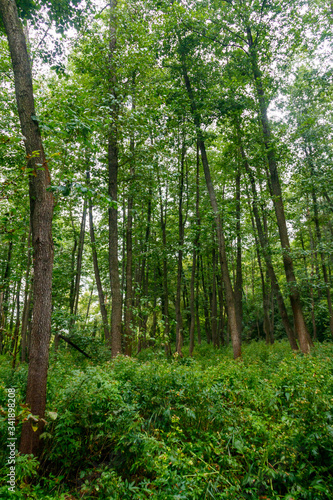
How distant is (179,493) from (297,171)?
14151 mm

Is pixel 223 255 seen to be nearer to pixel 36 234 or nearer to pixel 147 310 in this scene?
pixel 147 310

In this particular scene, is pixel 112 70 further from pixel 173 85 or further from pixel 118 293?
pixel 118 293

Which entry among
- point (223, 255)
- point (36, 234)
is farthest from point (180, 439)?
point (223, 255)

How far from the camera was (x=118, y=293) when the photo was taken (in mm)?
8422

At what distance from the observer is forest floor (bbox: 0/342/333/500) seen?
276 cm

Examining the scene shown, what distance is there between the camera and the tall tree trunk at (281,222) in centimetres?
952

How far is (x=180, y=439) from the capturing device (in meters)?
3.37

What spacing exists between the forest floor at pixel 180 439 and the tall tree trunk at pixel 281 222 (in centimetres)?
481

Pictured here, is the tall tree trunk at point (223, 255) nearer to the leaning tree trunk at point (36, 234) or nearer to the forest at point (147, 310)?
the forest at point (147, 310)

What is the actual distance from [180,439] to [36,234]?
3.28 meters

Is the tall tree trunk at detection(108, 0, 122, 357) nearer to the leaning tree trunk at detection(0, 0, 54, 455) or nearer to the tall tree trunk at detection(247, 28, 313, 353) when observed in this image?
the leaning tree trunk at detection(0, 0, 54, 455)

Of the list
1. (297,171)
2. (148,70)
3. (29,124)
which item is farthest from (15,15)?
(297,171)

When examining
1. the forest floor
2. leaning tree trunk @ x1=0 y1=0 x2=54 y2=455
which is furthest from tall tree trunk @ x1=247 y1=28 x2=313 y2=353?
leaning tree trunk @ x1=0 y1=0 x2=54 y2=455

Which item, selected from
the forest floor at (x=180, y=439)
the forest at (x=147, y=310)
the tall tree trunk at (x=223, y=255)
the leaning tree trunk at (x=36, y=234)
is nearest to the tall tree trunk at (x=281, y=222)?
the forest at (x=147, y=310)
